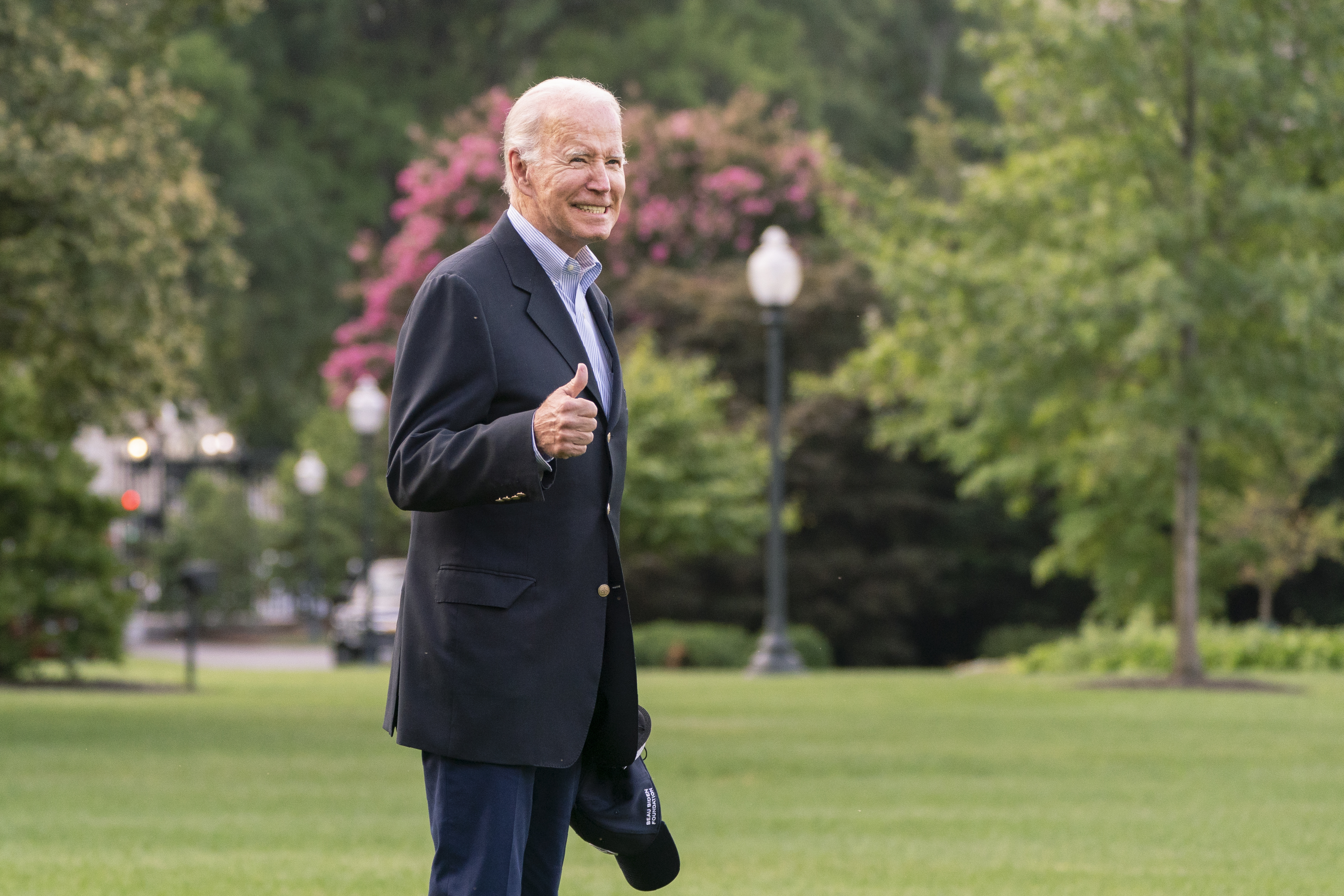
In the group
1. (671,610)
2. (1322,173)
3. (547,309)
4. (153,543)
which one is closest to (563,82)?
(547,309)

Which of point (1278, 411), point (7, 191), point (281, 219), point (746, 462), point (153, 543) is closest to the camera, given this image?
point (7, 191)

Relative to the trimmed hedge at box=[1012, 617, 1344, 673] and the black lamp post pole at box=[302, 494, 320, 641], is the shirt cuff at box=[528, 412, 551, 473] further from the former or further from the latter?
the black lamp post pole at box=[302, 494, 320, 641]

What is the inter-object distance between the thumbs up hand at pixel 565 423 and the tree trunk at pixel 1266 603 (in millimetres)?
24804

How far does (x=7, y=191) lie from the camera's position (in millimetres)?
12922

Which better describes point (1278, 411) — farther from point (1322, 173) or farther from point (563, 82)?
point (563, 82)

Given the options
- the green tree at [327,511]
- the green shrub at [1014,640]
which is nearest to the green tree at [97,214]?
the green shrub at [1014,640]

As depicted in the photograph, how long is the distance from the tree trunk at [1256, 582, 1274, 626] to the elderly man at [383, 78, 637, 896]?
80.5 feet

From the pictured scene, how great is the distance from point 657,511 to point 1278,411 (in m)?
11.5

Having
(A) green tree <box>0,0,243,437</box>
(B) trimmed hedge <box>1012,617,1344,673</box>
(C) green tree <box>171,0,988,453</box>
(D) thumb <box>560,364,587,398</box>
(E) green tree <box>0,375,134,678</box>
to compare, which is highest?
(C) green tree <box>171,0,988,453</box>

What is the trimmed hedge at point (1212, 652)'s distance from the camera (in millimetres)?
21641

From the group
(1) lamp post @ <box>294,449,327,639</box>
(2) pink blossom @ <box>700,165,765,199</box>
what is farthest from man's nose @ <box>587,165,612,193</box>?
(1) lamp post @ <box>294,449,327,639</box>

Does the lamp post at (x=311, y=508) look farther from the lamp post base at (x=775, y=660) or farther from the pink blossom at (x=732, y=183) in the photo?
the lamp post base at (x=775, y=660)

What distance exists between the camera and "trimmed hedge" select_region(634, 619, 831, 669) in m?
26.1

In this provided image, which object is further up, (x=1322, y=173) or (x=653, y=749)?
(x=1322, y=173)
